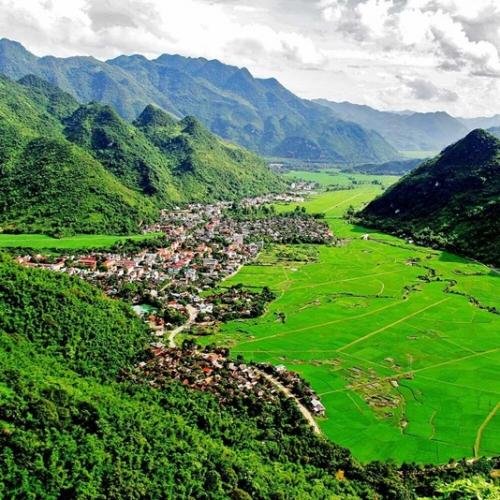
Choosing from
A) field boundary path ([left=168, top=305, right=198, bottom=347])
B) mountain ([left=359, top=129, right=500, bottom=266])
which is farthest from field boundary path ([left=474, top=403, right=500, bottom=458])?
mountain ([left=359, top=129, right=500, bottom=266])

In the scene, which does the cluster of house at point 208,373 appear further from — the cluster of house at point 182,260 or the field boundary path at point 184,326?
the cluster of house at point 182,260

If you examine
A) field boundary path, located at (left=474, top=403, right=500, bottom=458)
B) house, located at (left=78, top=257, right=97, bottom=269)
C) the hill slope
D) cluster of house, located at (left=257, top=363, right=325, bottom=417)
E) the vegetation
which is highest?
the hill slope

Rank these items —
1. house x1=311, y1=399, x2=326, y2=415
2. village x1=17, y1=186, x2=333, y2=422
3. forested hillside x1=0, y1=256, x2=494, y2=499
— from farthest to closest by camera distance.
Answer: village x1=17, y1=186, x2=333, y2=422, house x1=311, y1=399, x2=326, y2=415, forested hillside x1=0, y1=256, x2=494, y2=499

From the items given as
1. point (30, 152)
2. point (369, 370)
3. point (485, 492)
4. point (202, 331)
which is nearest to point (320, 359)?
point (369, 370)

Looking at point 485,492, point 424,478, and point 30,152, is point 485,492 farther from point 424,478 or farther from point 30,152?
point 30,152

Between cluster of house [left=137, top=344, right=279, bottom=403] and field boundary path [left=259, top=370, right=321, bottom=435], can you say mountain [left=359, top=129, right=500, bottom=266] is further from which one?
cluster of house [left=137, top=344, right=279, bottom=403]

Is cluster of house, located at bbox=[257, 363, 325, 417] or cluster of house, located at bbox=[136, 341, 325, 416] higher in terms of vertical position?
cluster of house, located at bbox=[136, 341, 325, 416]

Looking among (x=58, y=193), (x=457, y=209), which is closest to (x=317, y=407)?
(x=58, y=193)
